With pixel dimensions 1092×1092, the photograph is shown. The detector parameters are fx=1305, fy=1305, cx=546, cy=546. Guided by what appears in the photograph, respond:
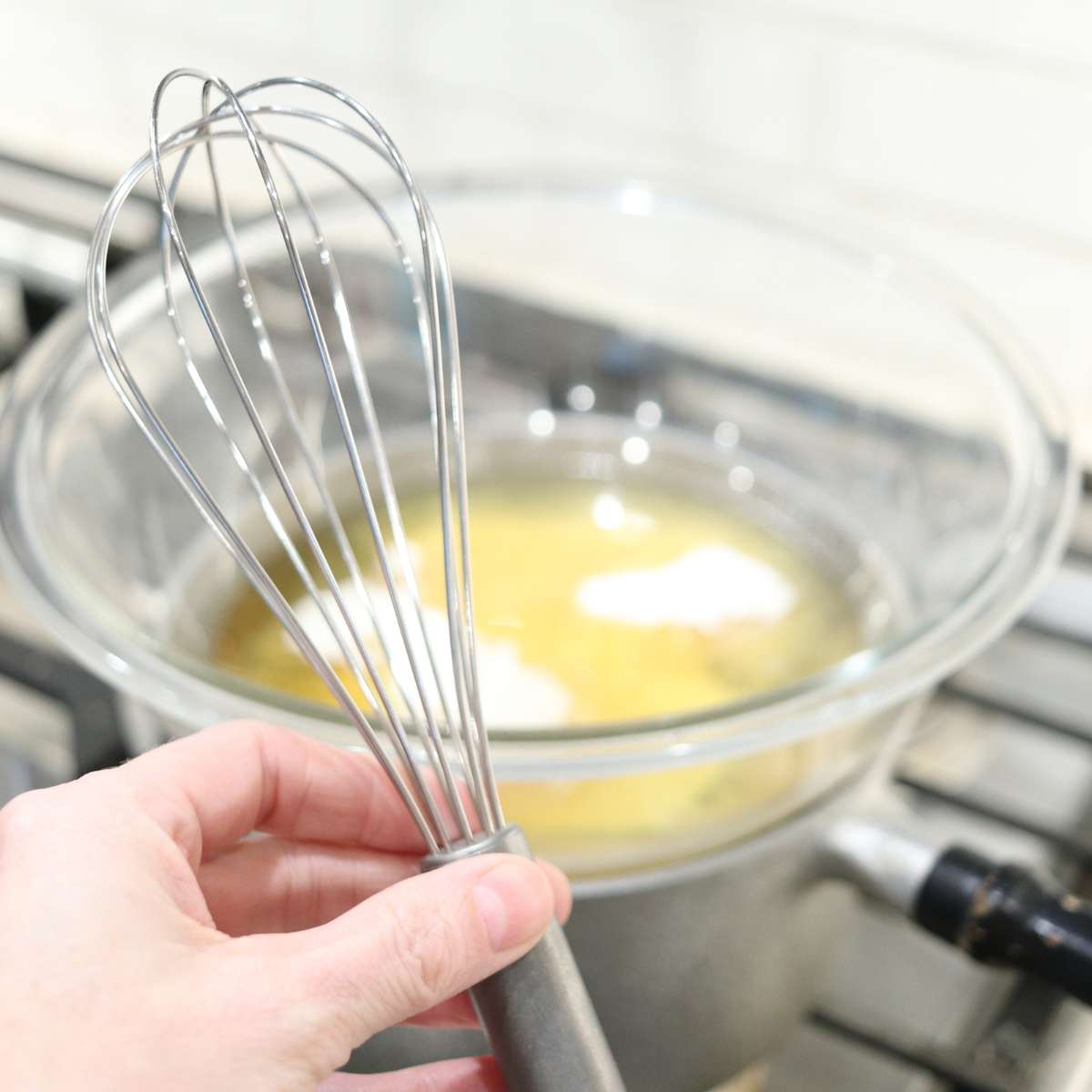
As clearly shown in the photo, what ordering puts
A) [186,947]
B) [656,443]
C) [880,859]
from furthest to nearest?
[656,443]
[880,859]
[186,947]

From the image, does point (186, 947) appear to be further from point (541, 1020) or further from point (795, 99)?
point (795, 99)

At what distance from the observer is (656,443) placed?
48cm

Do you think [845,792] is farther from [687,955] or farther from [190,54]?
[190,54]

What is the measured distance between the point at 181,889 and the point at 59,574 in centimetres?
11

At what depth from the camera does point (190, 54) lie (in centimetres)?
71

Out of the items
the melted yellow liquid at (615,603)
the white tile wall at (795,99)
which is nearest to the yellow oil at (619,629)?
the melted yellow liquid at (615,603)

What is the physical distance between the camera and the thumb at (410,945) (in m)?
0.19

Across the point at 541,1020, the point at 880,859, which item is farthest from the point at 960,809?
the point at 541,1020

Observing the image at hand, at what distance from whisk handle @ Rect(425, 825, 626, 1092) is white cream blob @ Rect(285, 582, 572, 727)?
0.12 metres

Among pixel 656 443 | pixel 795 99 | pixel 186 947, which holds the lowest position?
Result: pixel 186 947

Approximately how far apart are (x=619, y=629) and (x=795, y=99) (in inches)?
10.4

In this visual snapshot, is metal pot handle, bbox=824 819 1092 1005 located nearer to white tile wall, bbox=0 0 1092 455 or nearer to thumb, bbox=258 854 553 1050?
thumb, bbox=258 854 553 1050

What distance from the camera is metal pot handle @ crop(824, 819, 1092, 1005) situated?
0.28 metres

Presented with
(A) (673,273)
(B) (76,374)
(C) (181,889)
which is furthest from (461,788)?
(A) (673,273)
